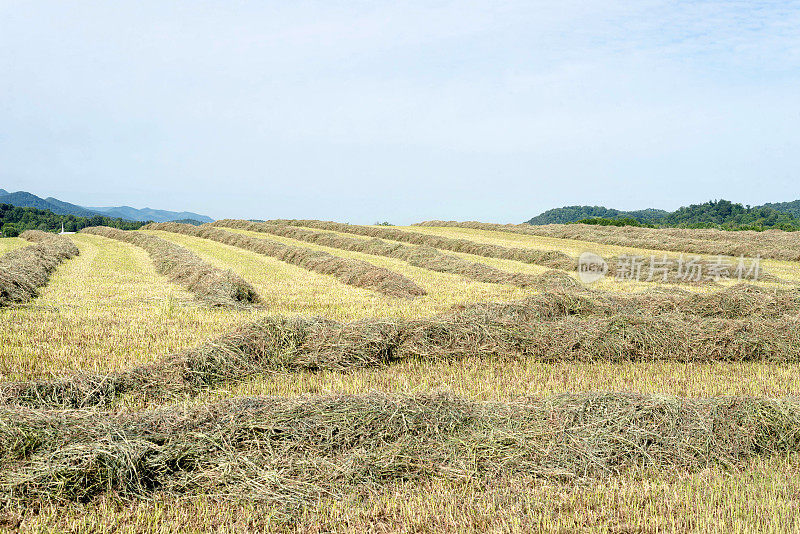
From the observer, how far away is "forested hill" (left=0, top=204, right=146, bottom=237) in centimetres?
5119

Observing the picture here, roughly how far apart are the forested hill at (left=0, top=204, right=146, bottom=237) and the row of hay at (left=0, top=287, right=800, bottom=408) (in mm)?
46646

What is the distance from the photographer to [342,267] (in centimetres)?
1577

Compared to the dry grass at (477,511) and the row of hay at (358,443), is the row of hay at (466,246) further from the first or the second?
the dry grass at (477,511)

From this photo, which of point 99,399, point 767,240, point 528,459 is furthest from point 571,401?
point 767,240

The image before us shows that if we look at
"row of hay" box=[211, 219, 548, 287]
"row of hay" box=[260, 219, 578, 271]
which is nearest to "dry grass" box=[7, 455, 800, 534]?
"row of hay" box=[211, 219, 548, 287]

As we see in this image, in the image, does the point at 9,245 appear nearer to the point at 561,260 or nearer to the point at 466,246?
the point at 466,246

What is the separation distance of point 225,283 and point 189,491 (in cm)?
785

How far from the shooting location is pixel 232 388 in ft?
19.9

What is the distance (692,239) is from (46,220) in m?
62.1

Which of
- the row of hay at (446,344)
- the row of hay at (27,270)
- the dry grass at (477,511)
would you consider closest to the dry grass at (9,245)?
the row of hay at (27,270)

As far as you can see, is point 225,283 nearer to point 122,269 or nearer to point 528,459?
point 122,269

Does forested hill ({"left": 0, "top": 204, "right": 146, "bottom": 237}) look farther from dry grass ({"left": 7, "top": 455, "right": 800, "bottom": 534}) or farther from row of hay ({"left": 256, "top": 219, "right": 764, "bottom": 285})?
dry grass ({"left": 7, "top": 455, "right": 800, "bottom": 534})

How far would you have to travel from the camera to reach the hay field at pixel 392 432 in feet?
11.8

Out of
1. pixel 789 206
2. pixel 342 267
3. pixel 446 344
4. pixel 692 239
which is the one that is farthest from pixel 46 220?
pixel 789 206
